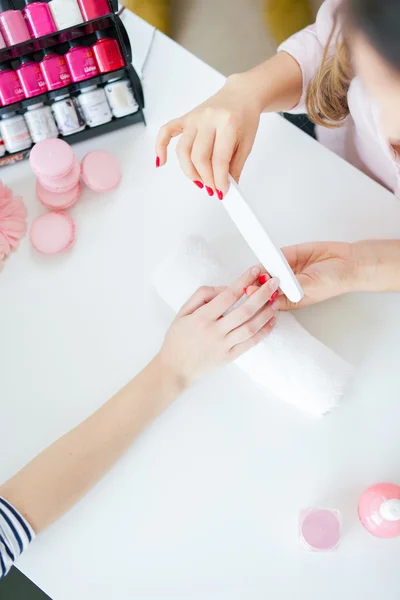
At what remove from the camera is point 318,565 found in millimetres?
656

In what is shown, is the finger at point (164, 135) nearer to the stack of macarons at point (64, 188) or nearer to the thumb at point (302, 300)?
the stack of macarons at point (64, 188)

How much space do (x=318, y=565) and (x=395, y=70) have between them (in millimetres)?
538

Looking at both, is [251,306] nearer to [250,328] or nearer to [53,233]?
[250,328]

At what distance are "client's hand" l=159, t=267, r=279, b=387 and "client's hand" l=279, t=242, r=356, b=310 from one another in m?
0.05

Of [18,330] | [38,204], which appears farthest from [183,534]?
[38,204]

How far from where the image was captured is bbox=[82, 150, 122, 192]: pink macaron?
77 cm

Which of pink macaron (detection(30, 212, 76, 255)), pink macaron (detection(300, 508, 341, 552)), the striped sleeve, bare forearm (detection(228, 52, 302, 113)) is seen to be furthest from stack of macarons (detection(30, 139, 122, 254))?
pink macaron (detection(300, 508, 341, 552))

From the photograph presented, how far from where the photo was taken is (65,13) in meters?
0.71

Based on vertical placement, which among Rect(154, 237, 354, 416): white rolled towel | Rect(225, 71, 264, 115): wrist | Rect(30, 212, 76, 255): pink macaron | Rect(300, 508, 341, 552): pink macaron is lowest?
Rect(300, 508, 341, 552): pink macaron

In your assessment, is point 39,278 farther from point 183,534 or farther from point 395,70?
point 395,70

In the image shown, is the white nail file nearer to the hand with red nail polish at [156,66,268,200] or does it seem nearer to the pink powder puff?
the hand with red nail polish at [156,66,268,200]

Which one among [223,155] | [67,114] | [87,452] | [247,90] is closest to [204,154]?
[223,155]

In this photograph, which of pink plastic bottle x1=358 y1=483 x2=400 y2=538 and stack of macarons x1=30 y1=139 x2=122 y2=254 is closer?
pink plastic bottle x1=358 y1=483 x2=400 y2=538

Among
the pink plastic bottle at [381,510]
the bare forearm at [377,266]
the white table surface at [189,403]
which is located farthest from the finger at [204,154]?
the pink plastic bottle at [381,510]
